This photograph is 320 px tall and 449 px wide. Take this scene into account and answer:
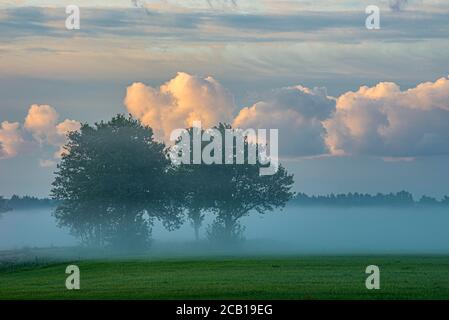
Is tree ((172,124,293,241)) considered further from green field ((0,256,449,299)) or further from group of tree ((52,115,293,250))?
green field ((0,256,449,299))

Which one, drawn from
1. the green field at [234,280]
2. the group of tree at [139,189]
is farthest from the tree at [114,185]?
the green field at [234,280]

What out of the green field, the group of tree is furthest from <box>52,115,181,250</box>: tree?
the green field

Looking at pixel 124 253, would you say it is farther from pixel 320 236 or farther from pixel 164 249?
pixel 320 236

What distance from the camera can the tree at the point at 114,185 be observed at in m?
123

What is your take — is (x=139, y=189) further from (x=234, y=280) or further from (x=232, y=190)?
(x=234, y=280)

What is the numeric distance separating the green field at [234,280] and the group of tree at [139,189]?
40756mm

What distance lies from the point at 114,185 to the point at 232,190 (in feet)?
58.4

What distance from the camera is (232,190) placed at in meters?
134

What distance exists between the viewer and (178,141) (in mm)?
141000

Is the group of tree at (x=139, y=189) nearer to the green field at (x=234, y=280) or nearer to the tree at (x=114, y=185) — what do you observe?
the tree at (x=114, y=185)

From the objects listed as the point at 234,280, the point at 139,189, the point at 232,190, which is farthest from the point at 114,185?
the point at 234,280

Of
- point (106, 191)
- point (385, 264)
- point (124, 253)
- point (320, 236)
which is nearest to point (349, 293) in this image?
point (385, 264)

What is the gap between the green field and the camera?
50594mm

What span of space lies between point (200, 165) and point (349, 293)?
8726cm
